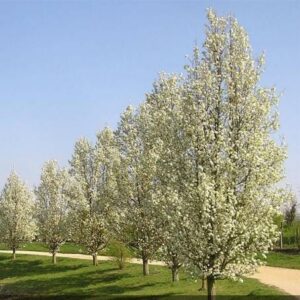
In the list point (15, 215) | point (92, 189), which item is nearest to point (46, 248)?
point (15, 215)

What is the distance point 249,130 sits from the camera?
22188 millimetres

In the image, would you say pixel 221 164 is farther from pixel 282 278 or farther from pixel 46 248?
pixel 46 248

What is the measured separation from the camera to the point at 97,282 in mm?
43812

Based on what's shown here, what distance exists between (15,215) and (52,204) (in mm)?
6902

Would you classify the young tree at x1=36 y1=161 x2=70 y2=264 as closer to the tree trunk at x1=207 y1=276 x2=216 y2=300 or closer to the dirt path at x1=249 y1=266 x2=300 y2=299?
the dirt path at x1=249 y1=266 x2=300 y2=299

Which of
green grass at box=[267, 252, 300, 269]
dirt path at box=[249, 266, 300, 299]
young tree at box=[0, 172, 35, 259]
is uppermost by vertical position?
young tree at box=[0, 172, 35, 259]

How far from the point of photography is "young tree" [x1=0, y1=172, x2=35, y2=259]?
63.4 m

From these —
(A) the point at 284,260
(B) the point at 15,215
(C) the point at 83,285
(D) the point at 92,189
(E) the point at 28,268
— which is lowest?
(C) the point at 83,285

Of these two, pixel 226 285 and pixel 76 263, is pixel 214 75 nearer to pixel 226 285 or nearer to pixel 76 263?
pixel 226 285

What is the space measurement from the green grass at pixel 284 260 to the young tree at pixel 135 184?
15494 millimetres

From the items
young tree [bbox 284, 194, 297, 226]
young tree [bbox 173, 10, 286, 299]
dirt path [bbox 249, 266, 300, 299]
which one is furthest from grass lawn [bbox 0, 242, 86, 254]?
young tree [bbox 173, 10, 286, 299]

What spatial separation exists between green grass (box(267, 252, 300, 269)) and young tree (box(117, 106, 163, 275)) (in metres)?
15.5

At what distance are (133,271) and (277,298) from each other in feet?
65.8

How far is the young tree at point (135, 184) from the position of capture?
40.5 metres
